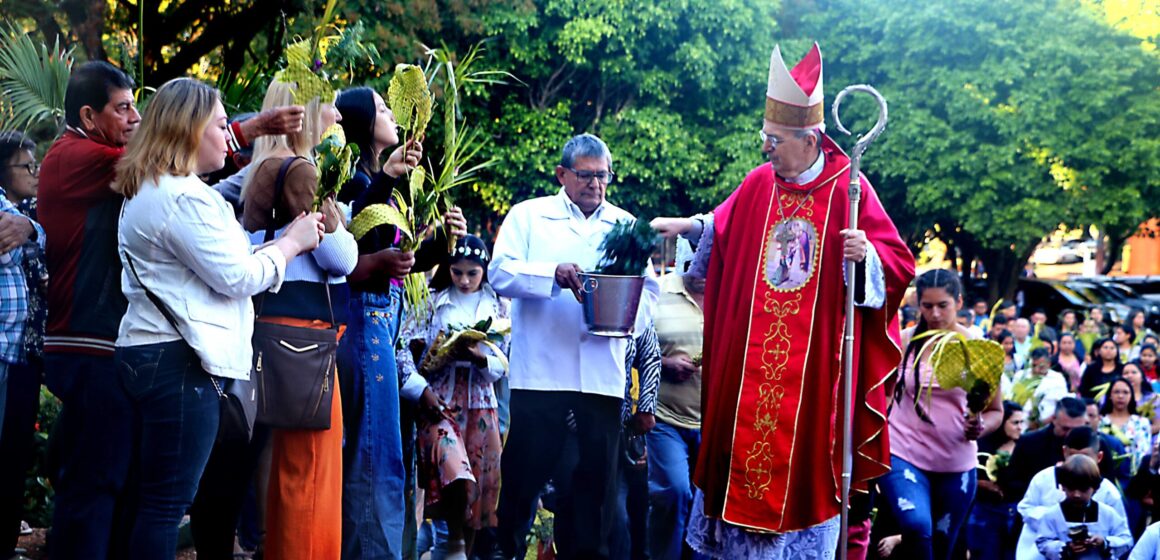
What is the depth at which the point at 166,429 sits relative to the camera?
4293 millimetres

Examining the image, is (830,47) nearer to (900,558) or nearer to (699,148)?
(699,148)

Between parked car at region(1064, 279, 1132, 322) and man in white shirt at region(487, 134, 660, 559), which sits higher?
parked car at region(1064, 279, 1132, 322)

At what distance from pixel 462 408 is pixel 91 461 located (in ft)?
9.52

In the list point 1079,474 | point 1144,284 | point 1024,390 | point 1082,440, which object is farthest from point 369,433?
point 1144,284

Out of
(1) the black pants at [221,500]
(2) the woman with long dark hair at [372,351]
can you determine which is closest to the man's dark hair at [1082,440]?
(2) the woman with long dark hair at [372,351]

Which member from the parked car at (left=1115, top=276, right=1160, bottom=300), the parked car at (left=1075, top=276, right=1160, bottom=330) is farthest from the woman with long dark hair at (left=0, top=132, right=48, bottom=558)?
the parked car at (left=1115, top=276, right=1160, bottom=300)

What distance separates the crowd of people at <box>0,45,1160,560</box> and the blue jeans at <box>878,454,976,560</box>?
2cm

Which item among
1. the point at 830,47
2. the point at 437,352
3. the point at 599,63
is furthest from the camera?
the point at 830,47

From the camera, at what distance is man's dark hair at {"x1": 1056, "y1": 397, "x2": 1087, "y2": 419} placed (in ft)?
31.7

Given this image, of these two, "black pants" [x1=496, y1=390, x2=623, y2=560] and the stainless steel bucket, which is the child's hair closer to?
"black pants" [x1=496, y1=390, x2=623, y2=560]

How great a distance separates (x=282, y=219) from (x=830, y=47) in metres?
27.8

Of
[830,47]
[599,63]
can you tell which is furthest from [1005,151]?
[599,63]

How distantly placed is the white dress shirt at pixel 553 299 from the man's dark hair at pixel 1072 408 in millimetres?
4413

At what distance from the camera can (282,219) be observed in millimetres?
4891
